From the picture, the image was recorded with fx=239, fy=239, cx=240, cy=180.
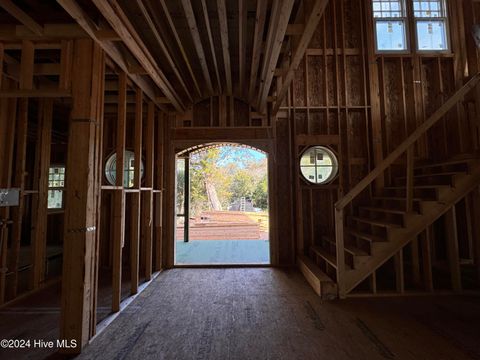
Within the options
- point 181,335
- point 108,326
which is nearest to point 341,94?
point 181,335

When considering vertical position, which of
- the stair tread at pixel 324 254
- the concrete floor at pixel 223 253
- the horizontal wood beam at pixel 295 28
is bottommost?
the concrete floor at pixel 223 253

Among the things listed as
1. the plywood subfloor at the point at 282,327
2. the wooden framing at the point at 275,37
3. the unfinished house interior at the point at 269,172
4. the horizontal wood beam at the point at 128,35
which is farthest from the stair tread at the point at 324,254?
the horizontal wood beam at the point at 128,35

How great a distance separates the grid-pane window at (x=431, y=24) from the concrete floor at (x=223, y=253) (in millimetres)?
5901

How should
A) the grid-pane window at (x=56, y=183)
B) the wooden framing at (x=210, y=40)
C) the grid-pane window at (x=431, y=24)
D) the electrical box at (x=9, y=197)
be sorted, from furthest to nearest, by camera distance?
the grid-pane window at (x=56, y=183)
the grid-pane window at (x=431, y=24)
the electrical box at (x=9, y=197)
the wooden framing at (x=210, y=40)

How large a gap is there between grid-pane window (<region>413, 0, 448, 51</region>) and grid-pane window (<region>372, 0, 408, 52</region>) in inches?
11.5

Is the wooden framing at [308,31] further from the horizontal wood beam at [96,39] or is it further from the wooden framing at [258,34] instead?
the horizontal wood beam at [96,39]

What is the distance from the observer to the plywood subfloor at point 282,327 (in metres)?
2.19

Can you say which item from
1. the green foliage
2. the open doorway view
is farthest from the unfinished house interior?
the green foliage

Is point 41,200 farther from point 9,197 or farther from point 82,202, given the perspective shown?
point 82,202

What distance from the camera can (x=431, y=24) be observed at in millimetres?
5418

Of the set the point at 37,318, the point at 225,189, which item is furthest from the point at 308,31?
the point at 225,189

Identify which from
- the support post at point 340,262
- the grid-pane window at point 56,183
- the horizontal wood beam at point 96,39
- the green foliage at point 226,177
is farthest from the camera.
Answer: the green foliage at point 226,177

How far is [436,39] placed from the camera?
5359 mm

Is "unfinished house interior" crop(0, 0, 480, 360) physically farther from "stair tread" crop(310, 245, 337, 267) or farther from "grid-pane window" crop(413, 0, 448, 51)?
"stair tread" crop(310, 245, 337, 267)
